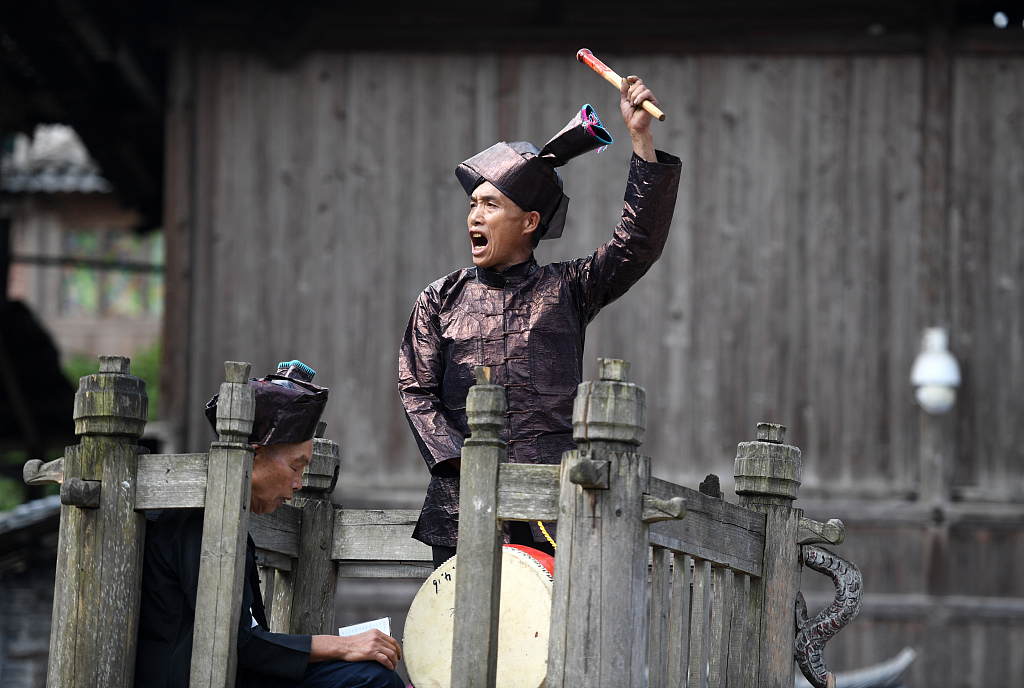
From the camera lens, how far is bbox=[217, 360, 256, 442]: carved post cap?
11.1 feet

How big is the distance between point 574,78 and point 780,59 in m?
1.50

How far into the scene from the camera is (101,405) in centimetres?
356

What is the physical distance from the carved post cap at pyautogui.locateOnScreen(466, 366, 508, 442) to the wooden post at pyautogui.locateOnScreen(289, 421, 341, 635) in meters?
1.36

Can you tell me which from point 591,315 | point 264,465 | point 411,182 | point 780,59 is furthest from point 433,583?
point 780,59

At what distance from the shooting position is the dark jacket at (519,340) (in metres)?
3.81

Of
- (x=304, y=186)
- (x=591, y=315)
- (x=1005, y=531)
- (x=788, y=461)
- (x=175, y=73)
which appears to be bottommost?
(x=1005, y=531)

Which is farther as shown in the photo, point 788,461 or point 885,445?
point 885,445

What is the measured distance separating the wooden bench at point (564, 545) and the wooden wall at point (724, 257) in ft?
14.5

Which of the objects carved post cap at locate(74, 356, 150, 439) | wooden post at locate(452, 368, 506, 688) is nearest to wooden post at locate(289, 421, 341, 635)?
carved post cap at locate(74, 356, 150, 439)

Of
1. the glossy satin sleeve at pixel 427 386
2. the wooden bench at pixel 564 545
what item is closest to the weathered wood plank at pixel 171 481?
the wooden bench at pixel 564 545

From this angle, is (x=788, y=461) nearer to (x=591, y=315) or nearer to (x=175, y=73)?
(x=591, y=315)

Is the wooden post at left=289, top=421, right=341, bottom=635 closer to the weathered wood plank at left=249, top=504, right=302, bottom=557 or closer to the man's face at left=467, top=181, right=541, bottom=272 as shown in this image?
the weathered wood plank at left=249, top=504, right=302, bottom=557

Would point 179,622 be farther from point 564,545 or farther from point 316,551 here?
point 564,545

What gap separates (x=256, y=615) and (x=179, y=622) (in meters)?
0.24
